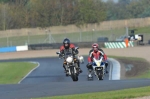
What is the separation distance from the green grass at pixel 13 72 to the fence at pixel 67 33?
2744 centimetres

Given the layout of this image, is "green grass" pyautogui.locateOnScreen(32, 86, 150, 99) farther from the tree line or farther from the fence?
the tree line

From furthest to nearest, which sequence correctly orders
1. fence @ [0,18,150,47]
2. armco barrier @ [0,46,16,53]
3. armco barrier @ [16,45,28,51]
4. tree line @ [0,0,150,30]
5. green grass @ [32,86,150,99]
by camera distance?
tree line @ [0,0,150,30] < fence @ [0,18,150,47] < armco barrier @ [0,46,16,53] < armco barrier @ [16,45,28,51] < green grass @ [32,86,150,99]

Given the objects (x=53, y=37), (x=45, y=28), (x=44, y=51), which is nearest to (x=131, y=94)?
(x=44, y=51)

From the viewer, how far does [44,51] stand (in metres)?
58.2

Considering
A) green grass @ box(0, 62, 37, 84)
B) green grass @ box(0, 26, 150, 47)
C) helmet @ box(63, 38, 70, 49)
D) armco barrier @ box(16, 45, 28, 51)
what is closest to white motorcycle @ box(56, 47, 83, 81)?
helmet @ box(63, 38, 70, 49)

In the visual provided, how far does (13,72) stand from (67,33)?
134 feet

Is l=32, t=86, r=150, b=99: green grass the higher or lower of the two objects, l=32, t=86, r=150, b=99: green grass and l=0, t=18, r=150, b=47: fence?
the higher

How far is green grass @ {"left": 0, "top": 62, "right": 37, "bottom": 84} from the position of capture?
29.6m

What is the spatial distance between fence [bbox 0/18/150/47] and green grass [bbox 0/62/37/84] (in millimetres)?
27445

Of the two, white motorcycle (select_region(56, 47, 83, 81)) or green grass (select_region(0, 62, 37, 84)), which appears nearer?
white motorcycle (select_region(56, 47, 83, 81))

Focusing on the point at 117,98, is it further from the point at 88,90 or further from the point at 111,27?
the point at 111,27

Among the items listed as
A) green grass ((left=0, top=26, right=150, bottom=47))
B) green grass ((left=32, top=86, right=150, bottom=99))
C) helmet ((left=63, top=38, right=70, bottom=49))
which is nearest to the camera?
green grass ((left=32, top=86, right=150, bottom=99))

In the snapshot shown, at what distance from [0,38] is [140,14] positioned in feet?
192

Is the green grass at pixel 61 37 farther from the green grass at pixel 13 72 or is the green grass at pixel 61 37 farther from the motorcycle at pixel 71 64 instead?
the motorcycle at pixel 71 64
